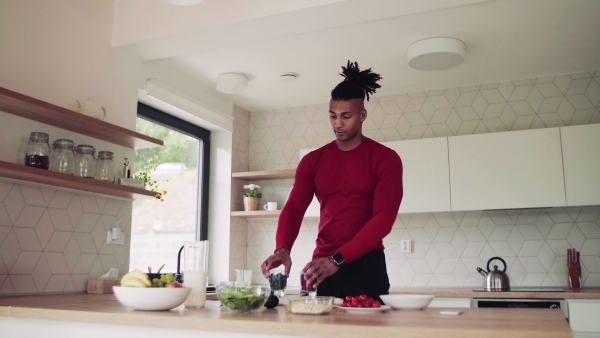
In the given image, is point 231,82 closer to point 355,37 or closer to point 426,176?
point 355,37

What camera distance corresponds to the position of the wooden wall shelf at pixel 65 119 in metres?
2.45

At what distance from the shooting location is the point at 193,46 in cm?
332

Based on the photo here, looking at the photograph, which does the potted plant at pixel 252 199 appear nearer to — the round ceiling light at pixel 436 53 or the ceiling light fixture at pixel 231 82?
the ceiling light fixture at pixel 231 82

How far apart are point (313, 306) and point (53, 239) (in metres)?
1.84

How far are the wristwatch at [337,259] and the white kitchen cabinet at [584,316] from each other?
2081mm

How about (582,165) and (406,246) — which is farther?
Answer: (406,246)

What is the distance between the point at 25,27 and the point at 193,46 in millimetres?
915

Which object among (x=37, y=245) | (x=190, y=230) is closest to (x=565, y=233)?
(x=190, y=230)

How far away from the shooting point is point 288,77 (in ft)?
13.6

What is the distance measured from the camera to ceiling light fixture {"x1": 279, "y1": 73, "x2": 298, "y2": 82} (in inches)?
162

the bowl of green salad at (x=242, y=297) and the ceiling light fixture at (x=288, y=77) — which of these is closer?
the bowl of green salad at (x=242, y=297)

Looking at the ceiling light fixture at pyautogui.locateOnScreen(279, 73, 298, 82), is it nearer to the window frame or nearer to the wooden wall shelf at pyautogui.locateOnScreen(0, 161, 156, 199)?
the window frame

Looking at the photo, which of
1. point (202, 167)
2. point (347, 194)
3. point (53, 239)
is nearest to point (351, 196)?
point (347, 194)

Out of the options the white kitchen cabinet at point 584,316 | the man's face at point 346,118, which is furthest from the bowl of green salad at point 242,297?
the white kitchen cabinet at point 584,316
